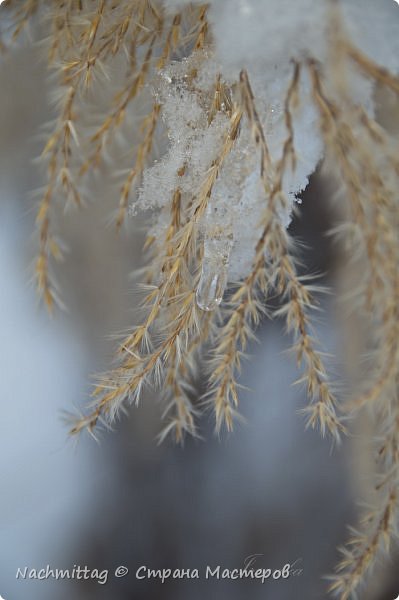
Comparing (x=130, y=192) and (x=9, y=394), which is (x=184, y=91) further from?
(x=9, y=394)

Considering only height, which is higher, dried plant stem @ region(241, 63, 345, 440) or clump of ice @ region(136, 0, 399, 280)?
clump of ice @ region(136, 0, 399, 280)

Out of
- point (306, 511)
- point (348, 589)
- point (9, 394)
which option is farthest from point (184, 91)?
point (348, 589)

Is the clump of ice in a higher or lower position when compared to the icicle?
higher

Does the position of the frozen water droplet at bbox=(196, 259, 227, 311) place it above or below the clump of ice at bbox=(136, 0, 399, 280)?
below

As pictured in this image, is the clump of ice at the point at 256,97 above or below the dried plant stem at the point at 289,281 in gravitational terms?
above

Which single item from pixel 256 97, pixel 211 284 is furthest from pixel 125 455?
pixel 256 97
